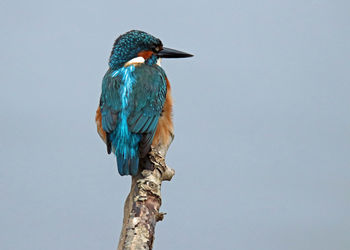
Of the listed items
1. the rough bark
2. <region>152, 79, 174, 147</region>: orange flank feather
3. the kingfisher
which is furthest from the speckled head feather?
the rough bark

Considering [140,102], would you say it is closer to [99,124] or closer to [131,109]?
[131,109]

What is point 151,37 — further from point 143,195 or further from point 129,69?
point 143,195

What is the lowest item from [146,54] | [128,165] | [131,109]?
[128,165]

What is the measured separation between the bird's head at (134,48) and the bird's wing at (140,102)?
0.07 m

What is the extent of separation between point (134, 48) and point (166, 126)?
0.38m

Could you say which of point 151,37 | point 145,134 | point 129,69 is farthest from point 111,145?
point 151,37

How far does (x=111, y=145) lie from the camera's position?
276 cm

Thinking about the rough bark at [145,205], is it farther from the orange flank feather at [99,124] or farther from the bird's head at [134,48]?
the bird's head at [134,48]

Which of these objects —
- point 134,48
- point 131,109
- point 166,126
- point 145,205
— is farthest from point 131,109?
point 145,205

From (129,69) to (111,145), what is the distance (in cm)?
35

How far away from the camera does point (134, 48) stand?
2.94 metres

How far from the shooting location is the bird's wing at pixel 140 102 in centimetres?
270

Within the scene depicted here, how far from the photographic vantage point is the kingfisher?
2.67m

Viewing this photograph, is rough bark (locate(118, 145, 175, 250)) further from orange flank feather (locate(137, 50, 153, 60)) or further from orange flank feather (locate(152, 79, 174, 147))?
orange flank feather (locate(137, 50, 153, 60))
